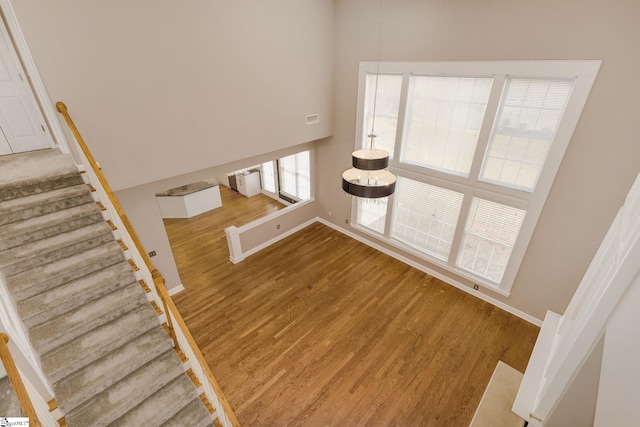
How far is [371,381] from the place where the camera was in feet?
13.2

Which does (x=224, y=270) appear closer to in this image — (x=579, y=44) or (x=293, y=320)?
(x=293, y=320)

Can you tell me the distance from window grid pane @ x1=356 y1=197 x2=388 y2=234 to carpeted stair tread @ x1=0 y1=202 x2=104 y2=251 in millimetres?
4872

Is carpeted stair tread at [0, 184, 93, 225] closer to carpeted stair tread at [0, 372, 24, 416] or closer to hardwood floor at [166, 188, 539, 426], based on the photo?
carpeted stair tread at [0, 372, 24, 416]

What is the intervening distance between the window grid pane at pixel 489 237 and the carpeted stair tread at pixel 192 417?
4.85m

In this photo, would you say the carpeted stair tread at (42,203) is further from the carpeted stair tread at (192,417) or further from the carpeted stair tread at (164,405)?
the carpeted stair tread at (192,417)

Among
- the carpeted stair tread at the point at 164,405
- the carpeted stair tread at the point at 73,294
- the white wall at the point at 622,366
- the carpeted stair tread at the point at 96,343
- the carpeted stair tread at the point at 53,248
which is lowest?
the carpeted stair tread at the point at 164,405

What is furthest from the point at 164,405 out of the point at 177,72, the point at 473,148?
the point at 473,148

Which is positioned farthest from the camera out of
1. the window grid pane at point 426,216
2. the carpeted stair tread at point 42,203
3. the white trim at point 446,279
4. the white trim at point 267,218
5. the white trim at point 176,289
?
the white trim at point 267,218

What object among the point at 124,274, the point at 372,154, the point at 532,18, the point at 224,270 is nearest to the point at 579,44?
the point at 532,18

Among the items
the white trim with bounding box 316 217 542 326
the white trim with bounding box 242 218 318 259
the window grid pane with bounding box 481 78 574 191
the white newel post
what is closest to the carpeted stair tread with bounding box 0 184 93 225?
the white newel post

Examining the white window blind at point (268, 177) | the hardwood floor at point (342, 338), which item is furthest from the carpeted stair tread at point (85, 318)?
the white window blind at point (268, 177)

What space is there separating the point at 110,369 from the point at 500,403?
13.3 ft

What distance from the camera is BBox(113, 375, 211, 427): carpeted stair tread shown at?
270 centimetres

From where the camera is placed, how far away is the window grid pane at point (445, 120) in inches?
178
